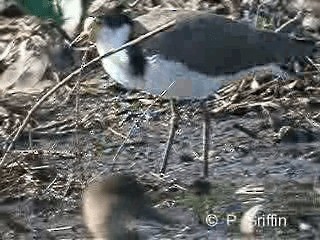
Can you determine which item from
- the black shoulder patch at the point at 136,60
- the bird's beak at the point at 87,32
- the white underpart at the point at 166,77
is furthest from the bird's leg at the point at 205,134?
the bird's beak at the point at 87,32

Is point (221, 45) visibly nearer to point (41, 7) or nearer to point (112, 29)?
point (112, 29)

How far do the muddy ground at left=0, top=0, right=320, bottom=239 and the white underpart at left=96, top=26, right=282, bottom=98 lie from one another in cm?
24

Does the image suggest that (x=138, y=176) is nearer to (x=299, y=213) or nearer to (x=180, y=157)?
(x=180, y=157)

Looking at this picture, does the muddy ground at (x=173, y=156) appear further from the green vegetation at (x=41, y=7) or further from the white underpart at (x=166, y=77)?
the green vegetation at (x=41, y=7)

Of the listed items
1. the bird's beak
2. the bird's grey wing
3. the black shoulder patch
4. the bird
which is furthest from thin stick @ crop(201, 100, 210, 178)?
the bird

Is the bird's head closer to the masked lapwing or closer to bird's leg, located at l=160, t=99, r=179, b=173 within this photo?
the masked lapwing

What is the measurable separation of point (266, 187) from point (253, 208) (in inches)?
17.1

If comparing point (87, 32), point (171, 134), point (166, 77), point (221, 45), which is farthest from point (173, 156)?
point (87, 32)

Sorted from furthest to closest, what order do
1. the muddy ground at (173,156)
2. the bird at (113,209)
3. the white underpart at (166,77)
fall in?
1. the white underpart at (166,77)
2. the muddy ground at (173,156)
3. the bird at (113,209)

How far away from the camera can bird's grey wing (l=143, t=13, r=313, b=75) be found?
21.0ft

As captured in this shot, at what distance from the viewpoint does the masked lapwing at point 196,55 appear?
638cm

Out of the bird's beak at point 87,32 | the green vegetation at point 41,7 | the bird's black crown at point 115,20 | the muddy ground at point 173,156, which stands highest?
the green vegetation at point 41,7

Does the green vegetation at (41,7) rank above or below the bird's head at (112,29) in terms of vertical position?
above

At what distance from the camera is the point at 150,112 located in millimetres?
6941
